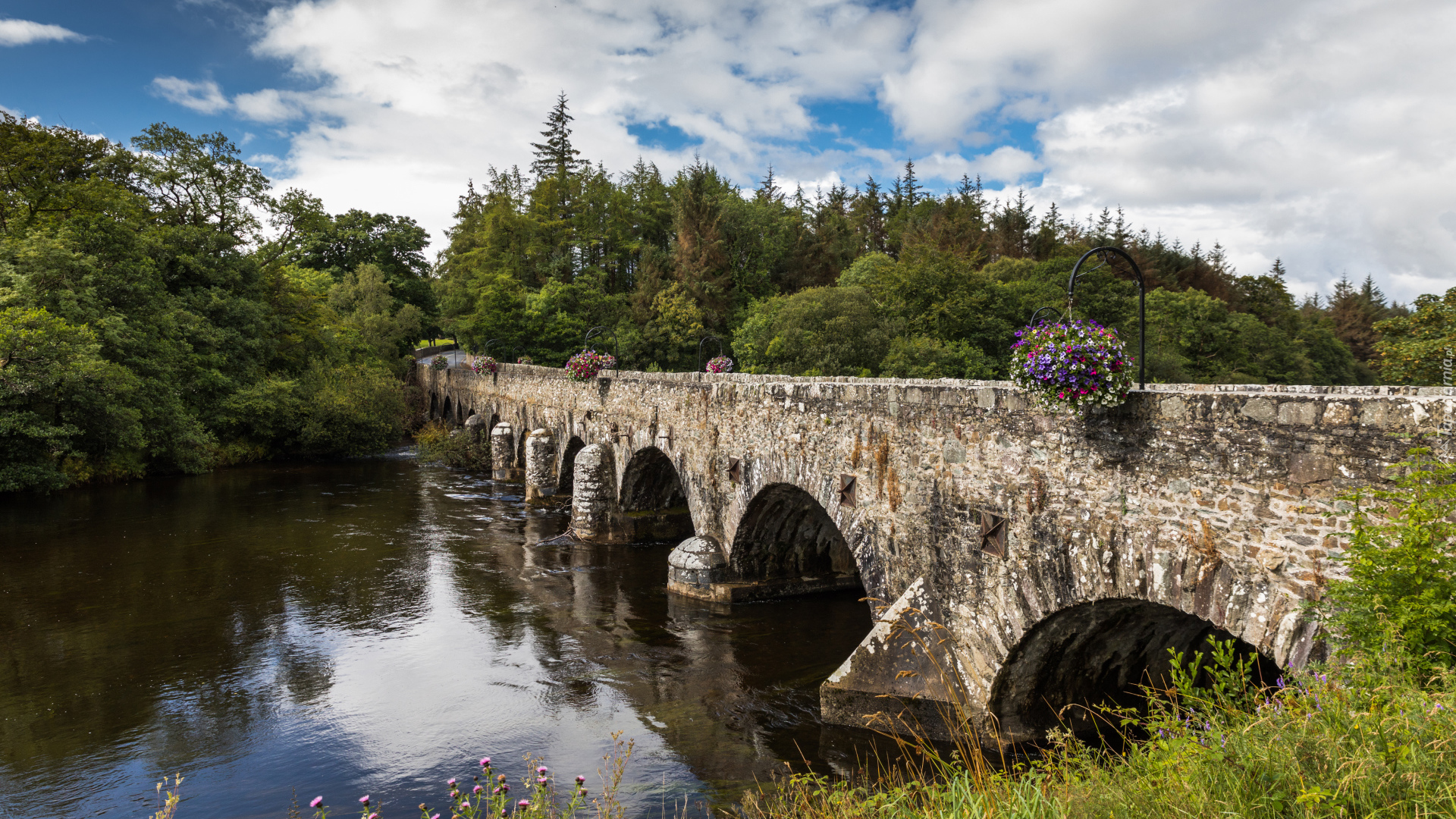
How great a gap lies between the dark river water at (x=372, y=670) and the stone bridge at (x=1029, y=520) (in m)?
1.45

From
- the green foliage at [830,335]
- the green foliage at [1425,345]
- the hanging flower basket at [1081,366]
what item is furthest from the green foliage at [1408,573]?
the green foliage at [830,335]

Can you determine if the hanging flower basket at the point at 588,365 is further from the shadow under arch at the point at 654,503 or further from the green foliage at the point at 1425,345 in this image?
the green foliage at the point at 1425,345

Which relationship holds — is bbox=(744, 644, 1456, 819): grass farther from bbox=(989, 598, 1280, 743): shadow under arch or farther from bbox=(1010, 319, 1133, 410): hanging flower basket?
bbox=(989, 598, 1280, 743): shadow under arch

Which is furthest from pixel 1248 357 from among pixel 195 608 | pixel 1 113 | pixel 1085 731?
pixel 1 113

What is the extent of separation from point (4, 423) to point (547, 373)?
45.9ft

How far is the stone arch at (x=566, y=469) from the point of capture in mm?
22594

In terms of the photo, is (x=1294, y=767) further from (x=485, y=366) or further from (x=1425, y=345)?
(x=485, y=366)

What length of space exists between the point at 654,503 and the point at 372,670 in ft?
28.8

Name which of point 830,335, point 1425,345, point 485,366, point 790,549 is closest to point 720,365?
point 790,549

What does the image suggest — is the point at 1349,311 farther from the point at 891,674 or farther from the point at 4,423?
the point at 4,423

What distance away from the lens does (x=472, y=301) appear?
4619cm

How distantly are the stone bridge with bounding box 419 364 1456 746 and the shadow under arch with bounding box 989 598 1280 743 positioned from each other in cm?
2

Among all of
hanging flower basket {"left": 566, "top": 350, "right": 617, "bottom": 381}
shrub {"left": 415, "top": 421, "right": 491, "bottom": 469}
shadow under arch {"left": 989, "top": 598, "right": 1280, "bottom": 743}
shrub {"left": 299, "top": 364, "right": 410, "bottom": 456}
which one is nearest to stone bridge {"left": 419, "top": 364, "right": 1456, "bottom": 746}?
shadow under arch {"left": 989, "top": 598, "right": 1280, "bottom": 743}

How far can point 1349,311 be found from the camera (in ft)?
199
